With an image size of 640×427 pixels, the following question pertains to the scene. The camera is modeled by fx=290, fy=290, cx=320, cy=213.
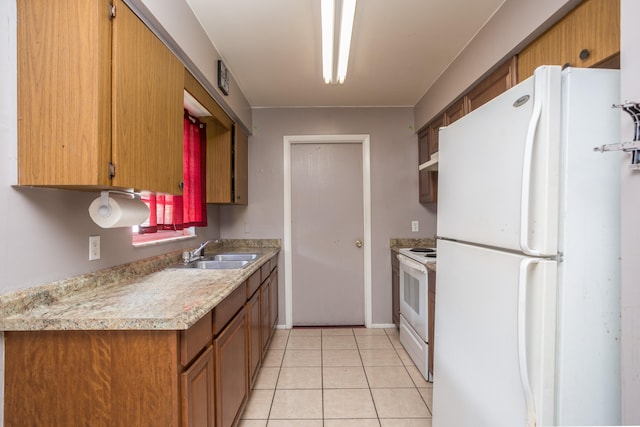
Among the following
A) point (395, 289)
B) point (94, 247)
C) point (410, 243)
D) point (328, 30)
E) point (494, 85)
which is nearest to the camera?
point (94, 247)

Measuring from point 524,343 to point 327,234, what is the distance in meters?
2.45

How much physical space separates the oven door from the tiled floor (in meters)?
0.36

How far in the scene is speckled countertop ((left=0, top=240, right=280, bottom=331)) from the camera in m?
0.96

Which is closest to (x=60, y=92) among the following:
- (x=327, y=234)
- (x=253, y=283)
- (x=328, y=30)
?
(x=328, y=30)

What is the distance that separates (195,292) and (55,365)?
19.4 inches

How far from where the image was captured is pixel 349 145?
3330 mm

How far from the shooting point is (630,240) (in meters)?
0.90

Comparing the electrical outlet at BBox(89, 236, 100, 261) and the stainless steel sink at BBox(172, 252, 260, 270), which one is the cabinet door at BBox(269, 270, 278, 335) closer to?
the stainless steel sink at BBox(172, 252, 260, 270)

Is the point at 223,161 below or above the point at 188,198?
above

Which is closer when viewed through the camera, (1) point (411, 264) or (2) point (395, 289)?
(1) point (411, 264)

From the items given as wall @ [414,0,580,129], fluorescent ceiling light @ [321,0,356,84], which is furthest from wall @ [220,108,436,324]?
fluorescent ceiling light @ [321,0,356,84]

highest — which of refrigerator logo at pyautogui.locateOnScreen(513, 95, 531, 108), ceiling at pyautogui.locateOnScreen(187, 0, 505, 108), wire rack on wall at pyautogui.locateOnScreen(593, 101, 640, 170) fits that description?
ceiling at pyautogui.locateOnScreen(187, 0, 505, 108)

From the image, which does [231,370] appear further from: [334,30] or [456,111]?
[456,111]

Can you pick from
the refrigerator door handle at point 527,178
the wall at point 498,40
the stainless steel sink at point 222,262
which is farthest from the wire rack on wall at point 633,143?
the stainless steel sink at point 222,262
